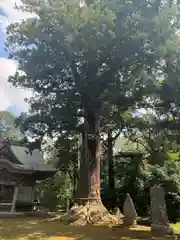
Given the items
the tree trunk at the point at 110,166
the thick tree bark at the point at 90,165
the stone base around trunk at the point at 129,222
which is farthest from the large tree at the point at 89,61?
the tree trunk at the point at 110,166

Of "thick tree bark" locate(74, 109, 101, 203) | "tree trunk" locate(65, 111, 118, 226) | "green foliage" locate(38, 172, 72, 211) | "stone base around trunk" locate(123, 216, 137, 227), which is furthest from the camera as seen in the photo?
"green foliage" locate(38, 172, 72, 211)

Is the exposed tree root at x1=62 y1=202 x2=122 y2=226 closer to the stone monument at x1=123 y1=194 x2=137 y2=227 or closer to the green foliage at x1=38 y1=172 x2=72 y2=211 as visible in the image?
the stone monument at x1=123 y1=194 x2=137 y2=227

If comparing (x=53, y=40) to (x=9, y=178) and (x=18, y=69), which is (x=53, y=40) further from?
(x=9, y=178)

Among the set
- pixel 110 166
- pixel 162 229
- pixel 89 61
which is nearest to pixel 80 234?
pixel 162 229

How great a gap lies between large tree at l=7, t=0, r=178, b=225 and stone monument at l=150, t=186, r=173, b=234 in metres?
3.87

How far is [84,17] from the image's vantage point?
1345 centimetres

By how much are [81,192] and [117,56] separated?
8488mm

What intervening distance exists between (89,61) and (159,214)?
8885 mm

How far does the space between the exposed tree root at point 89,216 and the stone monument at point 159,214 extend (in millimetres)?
→ 2954

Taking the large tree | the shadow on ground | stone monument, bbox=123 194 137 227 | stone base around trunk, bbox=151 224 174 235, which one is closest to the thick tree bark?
the large tree

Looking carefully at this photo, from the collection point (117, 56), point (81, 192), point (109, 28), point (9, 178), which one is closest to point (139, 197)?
point (81, 192)

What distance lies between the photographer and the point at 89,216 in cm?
1367

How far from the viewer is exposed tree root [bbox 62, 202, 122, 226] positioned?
1320cm

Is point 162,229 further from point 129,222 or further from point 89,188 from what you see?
point 89,188
